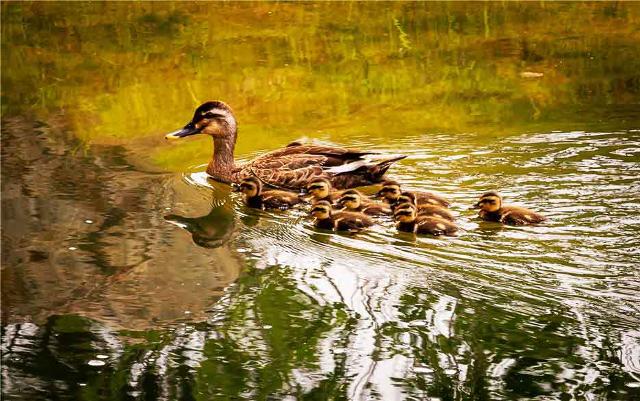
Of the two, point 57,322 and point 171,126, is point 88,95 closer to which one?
point 171,126

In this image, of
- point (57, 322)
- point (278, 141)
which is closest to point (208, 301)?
point (57, 322)

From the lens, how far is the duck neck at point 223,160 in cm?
692

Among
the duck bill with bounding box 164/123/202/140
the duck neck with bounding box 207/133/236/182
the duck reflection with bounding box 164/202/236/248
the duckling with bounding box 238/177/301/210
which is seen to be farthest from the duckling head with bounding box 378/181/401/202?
the duck bill with bounding box 164/123/202/140

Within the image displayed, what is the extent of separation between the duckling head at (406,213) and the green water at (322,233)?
0.31 ft

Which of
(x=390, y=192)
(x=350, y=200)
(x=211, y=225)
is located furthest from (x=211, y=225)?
(x=390, y=192)

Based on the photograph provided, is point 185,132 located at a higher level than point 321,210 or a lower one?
higher

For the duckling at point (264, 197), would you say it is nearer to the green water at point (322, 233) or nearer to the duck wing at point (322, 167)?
the green water at point (322, 233)

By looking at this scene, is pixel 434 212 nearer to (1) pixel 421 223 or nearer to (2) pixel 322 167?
(1) pixel 421 223

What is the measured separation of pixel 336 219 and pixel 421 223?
1.55 feet

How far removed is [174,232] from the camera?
5.92 metres

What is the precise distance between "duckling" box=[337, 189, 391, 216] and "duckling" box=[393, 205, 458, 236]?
28 cm


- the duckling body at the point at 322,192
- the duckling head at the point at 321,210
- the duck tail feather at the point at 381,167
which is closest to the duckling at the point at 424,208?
the duckling head at the point at 321,210

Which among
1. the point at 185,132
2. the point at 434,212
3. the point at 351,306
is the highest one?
the point at 185,132

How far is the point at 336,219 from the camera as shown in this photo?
5.81 m
